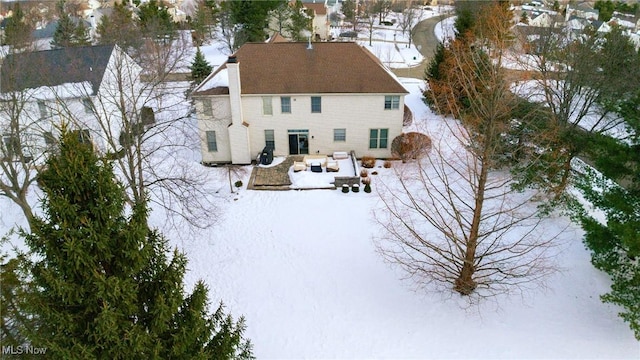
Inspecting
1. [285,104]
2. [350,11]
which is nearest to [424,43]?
[350,11]

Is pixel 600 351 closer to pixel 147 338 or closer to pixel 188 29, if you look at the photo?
pixel 147 338

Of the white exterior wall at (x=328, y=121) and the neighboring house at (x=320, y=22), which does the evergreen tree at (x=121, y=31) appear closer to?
the white exterior wall at (x=328, y=121)

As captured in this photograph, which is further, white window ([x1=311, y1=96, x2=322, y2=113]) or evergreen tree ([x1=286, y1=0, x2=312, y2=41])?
evergreen tree ([x1=286, y1=0, x2=312, y2=41])

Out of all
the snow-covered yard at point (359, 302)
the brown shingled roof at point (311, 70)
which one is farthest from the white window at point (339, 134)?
the snow-covered yard at point (359, 302)

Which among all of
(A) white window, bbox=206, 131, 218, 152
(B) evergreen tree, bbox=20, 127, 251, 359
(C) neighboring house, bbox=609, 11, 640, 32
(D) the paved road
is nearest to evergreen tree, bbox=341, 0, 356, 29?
(D) the paved road

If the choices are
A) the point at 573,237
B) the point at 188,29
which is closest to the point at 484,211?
the point at 573,237

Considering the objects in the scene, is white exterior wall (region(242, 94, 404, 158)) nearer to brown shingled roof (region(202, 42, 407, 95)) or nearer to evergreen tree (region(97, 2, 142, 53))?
brown shingled roof (region(202, 42, 407, 95))

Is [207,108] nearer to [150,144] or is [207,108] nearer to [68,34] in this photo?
[150,144]
